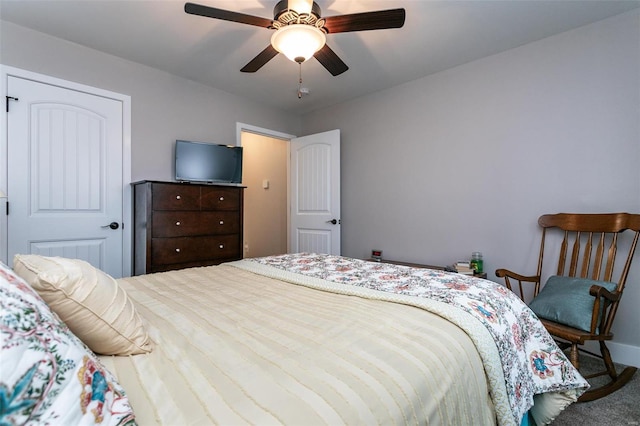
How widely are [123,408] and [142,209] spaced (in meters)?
2.55

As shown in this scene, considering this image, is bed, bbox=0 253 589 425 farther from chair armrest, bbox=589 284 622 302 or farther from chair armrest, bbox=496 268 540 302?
chair armrest, bbox=496 268 540 302

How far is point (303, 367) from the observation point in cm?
74

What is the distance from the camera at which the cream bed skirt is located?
606 millimetres

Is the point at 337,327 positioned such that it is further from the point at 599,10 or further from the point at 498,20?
the point at 599,10

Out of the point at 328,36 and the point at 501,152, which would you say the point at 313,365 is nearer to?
the point at 328,36

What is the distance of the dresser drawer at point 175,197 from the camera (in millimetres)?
2641

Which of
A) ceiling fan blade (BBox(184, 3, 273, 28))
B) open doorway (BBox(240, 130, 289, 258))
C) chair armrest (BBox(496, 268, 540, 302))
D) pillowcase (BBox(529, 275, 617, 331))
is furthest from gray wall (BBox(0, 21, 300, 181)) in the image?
pillowcase (BBox(529, 275, 617, 331))

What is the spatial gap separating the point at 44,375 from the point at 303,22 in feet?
6.36

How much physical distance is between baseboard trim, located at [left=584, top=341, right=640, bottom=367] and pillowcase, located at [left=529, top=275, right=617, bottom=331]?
68 cm

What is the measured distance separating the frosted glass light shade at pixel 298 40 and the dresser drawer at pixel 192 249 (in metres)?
1.84

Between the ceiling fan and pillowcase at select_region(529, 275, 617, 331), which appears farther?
pillowcase at select_region(529, 275, 617, 331)

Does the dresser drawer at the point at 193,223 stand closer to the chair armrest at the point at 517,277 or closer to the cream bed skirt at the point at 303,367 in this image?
the cream bed skirt at the point at 303,367

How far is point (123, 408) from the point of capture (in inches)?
20.5

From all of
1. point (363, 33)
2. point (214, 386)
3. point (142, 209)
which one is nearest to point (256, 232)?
point (142, 209)
